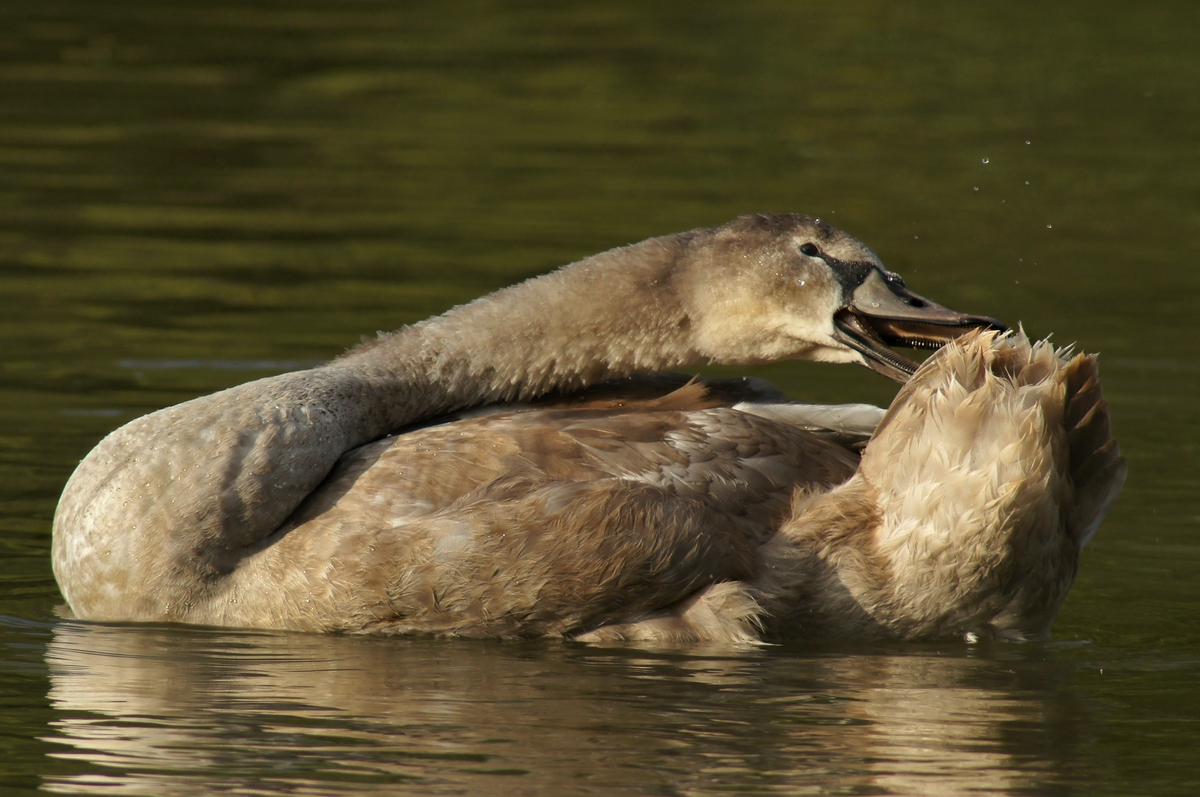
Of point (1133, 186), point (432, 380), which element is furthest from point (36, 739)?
point (1133, 186)

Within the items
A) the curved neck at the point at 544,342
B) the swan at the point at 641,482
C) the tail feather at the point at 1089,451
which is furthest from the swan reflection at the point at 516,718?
the curved neck at the point at 544,342

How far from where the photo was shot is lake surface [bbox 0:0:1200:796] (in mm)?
4816

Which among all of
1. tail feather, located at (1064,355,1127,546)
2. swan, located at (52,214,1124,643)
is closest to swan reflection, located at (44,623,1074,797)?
swan, located at (52,214,1124,643)

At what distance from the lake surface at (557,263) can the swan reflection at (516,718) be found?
0.05 feet

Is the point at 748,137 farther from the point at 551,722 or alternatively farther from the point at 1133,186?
the point at 551,722

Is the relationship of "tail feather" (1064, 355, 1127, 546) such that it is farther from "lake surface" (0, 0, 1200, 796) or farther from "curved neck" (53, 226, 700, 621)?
"curved neck" (53, 226, 700, 621)

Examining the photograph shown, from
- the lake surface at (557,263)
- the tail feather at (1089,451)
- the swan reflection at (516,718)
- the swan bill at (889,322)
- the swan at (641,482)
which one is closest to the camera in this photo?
the swan reflection at (516,718)

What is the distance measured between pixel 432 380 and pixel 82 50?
14.6 m

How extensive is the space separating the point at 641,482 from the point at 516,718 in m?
0.97

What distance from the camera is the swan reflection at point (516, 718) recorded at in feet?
14.8

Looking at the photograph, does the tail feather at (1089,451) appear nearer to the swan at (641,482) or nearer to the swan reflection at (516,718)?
the swan at (641,482)

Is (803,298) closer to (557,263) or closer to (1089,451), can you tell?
(1089,451)

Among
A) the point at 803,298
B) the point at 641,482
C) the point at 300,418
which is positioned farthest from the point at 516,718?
the point at 803,298

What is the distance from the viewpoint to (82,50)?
19625 mm
